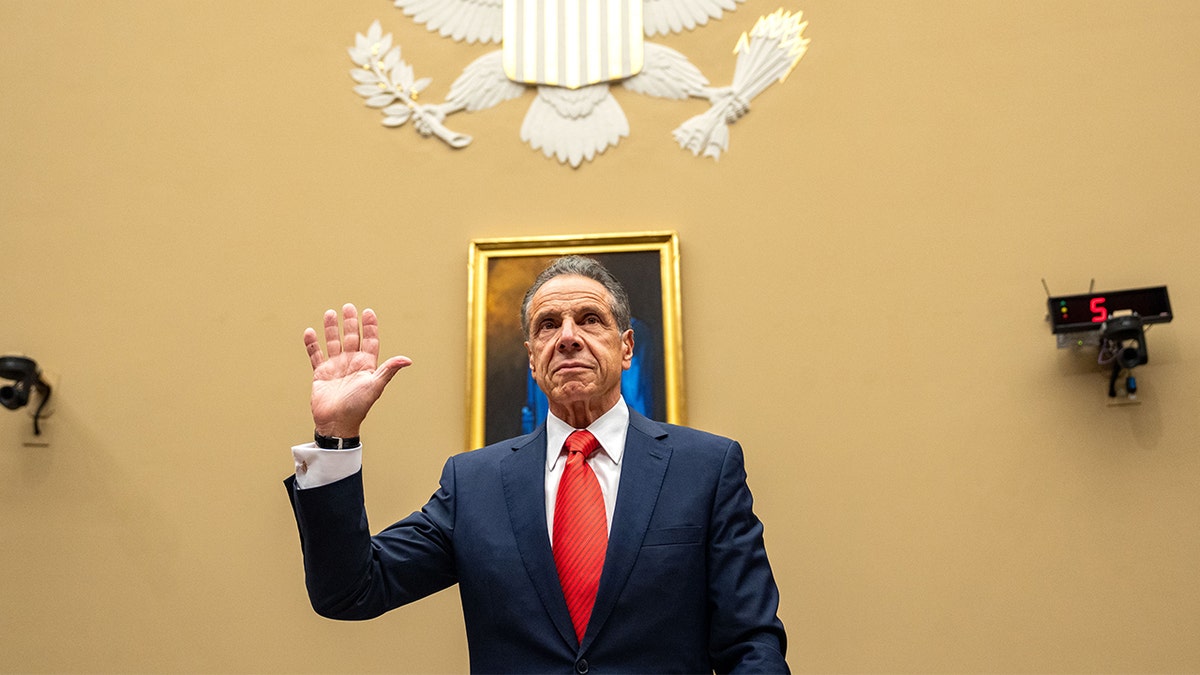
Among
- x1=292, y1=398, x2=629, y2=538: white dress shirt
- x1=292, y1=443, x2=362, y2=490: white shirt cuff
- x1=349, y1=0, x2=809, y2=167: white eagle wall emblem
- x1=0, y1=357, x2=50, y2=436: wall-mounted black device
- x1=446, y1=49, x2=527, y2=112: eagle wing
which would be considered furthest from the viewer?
x1=446, y1=49, x2=527, y2=112: eagle wing

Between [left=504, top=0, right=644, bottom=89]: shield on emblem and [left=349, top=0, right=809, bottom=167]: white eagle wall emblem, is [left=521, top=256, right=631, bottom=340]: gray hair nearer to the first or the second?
[left=349, top=0, right=809, bottom=167]: white eagle wall emblem

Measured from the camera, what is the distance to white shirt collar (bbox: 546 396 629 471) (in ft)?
7.59

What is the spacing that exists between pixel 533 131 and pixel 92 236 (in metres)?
1.95

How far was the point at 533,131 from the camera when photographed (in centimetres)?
407

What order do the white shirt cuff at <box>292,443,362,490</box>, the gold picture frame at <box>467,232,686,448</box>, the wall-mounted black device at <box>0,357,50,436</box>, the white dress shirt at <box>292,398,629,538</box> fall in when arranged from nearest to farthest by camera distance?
the white shirt cuff at <box>292,443,362,490</box>
the white dress shirt at <box>292,398,629,538</box>
the gold picture frame at <box>467,232,686,448</box>
the wall-mounted black device at <box>0,357,50,436</box>

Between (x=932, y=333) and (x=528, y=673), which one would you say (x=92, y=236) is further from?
(x=932, y=333)

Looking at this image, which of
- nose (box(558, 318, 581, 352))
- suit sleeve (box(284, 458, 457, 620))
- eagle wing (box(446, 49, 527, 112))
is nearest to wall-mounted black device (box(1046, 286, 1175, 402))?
nose (box(558, 318, 581, 352))

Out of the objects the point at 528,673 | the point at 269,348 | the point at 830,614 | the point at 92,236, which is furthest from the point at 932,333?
the point at 92,236

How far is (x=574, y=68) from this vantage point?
4109mm

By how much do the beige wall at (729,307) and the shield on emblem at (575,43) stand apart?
169 millimetres

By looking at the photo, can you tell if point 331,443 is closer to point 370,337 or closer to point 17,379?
point 370,337

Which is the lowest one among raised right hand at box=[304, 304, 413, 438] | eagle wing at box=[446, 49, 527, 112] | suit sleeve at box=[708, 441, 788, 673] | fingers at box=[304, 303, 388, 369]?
suit sleeve at box=[708, 441, 788, 673]

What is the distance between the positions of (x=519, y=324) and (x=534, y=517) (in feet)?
5.66

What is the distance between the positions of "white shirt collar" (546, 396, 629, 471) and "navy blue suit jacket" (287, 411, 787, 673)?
33 millimetres
